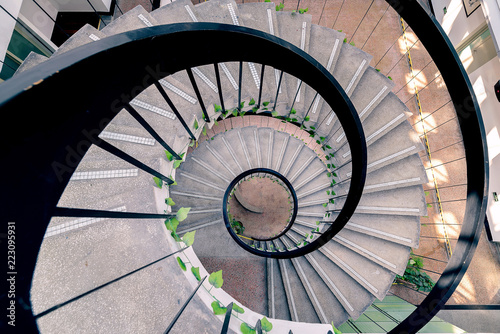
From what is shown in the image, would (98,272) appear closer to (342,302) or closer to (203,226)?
(203,226)

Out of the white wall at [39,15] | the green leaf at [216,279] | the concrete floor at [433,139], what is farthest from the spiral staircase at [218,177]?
the white wall at [39,15]

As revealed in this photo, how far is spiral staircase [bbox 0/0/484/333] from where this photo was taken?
2035 millimetres

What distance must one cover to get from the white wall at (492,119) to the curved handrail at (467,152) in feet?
9.80

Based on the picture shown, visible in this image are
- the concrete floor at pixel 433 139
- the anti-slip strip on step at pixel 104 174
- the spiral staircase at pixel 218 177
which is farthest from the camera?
the concrete floor at pixel 433 139

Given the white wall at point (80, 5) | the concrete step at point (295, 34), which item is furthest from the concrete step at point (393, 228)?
the white wall at point (80, 5)

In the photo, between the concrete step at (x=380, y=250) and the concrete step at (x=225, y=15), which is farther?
the concrete step at (x=380, y=250)

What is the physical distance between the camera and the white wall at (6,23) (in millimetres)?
3871

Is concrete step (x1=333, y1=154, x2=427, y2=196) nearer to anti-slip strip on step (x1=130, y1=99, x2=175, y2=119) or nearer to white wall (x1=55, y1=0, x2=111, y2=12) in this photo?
anti-slip strip on step (x1=130, y1=99, x2=175, y2=119)

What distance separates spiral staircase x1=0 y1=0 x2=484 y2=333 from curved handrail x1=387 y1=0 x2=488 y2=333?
294 millimetres

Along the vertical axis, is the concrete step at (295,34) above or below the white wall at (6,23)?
above

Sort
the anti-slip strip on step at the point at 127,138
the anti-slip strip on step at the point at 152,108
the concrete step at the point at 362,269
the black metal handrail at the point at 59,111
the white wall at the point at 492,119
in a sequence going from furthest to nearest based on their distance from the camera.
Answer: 1. the white wall at the point at 492,119
2. the concrete step at the point at 362,269
3. the anti-slip strip on step at the point at 152,108
4. the anti-slip strip on step at the point at 127,138
5. the black metal handrail at the point at 59,111

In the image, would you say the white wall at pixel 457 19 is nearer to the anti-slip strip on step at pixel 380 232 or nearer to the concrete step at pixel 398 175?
the concrete step at pixel 398 175

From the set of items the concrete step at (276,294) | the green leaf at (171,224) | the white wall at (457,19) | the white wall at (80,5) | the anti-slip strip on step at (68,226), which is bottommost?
the concrete step at (276,294)

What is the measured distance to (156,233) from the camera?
263 cm
